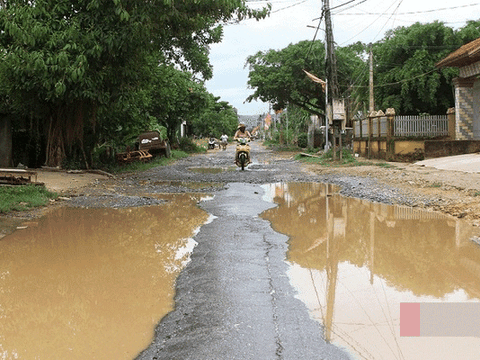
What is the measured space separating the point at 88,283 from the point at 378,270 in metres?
2.84

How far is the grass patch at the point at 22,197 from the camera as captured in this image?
8680 millimetres

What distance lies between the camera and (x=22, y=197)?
30.9 feet

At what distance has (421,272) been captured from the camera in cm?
489

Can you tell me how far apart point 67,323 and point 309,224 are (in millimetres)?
4640

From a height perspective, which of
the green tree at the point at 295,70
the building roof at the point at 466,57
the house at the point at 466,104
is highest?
the green tree at the point at 295,70

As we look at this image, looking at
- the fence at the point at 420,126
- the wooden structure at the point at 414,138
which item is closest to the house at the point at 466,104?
the wooden structure at the point at 414,138

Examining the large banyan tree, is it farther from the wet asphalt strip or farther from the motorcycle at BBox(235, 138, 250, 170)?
the wet asphalt strip

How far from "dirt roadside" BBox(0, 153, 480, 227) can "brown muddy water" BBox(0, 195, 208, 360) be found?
1.89 metres

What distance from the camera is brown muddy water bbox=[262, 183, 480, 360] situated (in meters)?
3.24

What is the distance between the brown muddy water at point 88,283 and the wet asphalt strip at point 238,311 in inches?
6.9

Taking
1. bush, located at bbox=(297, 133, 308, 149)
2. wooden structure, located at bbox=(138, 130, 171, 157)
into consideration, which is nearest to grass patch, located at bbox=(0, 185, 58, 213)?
wooden structure, located at bbox=(138, 130, 171, 157)

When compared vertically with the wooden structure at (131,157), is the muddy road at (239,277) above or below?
below

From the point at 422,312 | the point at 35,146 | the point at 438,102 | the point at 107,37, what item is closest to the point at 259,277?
the point at 422,312

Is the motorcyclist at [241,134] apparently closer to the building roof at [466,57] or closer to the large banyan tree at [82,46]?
the large banyan tree at [82,46]
